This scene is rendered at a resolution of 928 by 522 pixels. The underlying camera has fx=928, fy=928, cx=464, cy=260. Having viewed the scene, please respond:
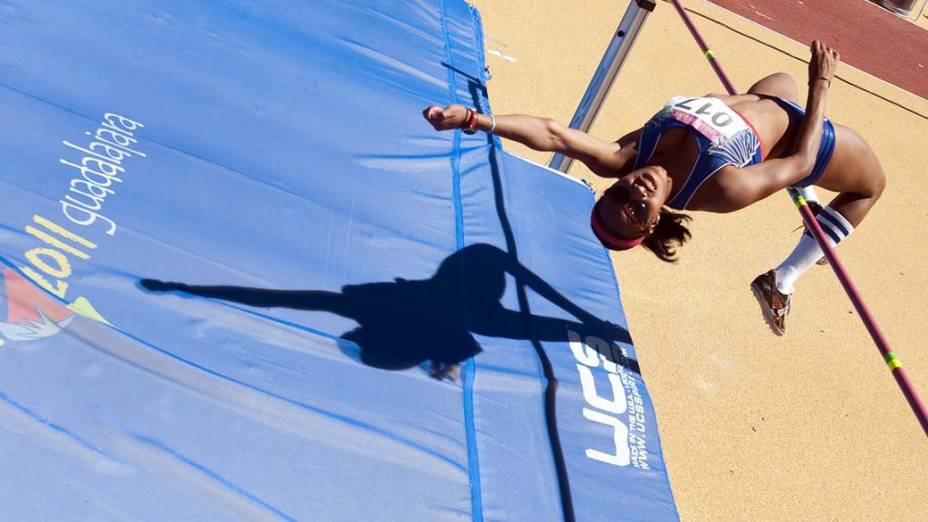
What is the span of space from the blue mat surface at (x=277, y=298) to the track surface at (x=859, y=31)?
6.50m

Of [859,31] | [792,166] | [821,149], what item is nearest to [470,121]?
[792,166]

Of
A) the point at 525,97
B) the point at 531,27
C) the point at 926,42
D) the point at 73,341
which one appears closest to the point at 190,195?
the point at 73,341

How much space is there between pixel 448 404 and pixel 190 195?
4.16ft

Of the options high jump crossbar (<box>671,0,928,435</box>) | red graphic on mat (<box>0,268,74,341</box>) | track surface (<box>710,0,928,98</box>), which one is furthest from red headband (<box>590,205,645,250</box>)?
track surface (<box>710,0,928,98</box>)

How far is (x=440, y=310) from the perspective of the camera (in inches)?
145

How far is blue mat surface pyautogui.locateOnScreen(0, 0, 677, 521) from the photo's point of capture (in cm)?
268

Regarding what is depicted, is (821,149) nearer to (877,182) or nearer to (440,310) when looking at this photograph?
(877,182)

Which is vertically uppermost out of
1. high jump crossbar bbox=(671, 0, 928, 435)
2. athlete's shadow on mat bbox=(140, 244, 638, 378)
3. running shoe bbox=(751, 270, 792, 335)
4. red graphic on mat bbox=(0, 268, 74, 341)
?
high jump crossbar bbox=(671, 0, 928, 435)

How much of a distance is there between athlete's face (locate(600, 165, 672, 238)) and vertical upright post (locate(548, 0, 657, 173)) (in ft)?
6.70

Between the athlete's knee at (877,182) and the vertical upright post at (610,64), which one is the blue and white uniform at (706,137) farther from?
the vertical upright post at (610,64)

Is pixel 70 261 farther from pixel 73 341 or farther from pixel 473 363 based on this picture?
pixel 473 363

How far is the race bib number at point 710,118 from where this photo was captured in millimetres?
3287

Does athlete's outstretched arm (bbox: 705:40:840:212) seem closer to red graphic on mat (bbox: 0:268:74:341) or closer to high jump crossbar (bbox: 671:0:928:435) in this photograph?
high jump crossbar (bbox: 671:0:928:435)

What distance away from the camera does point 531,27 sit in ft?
24.9
